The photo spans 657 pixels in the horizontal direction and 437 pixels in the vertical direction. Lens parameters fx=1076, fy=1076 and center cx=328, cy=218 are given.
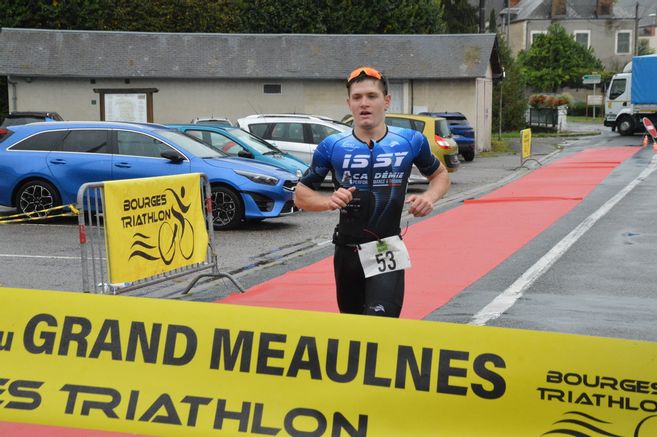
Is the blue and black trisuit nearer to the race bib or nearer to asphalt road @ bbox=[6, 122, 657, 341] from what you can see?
the race bib

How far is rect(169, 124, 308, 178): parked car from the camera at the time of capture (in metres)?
20.1

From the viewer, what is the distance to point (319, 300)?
10.7m

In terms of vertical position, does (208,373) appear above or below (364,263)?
below

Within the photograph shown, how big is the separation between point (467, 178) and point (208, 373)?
23432 mm

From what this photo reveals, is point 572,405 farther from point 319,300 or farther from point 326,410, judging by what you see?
point 319,300

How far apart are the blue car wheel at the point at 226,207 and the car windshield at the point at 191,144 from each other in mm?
806

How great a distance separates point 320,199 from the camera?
5.55 meters

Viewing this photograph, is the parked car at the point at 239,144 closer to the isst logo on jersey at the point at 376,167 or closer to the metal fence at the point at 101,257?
the metal fence at the point at 101,257

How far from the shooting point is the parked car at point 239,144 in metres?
20.1

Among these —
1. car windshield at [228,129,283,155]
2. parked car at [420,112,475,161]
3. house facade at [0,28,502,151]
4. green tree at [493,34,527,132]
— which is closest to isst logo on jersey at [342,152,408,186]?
car windshield at [228,129,283,155]

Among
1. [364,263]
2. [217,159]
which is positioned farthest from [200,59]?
[364,263]

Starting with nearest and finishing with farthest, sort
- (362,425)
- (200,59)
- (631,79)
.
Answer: (362,425)
(200,59)
(631,79)

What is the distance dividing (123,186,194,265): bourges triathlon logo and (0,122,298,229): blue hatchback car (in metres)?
5.73

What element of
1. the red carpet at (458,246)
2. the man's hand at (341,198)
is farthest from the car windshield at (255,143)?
the man's hand at (341,198)
